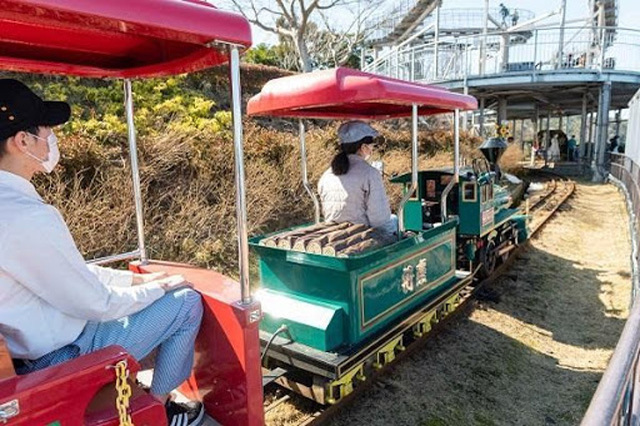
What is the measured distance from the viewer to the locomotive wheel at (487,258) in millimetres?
6316

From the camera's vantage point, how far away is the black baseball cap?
1.82 meters

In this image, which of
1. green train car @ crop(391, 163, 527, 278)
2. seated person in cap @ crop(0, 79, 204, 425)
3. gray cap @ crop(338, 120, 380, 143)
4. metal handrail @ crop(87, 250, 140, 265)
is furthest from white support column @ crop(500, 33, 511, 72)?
seated person in cap @ crop(0, 79, 204, 425)

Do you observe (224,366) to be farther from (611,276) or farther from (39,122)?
(611,276)

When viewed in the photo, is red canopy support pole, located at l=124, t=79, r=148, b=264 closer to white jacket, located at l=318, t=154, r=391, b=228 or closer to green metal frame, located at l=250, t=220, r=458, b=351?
green metal frame, located at l=250, t=220, r=458, b=351

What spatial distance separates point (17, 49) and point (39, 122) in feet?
3.06

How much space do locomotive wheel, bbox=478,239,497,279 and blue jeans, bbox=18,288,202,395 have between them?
4.85m

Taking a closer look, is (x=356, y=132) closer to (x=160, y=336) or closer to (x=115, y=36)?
(x=115, y=36)

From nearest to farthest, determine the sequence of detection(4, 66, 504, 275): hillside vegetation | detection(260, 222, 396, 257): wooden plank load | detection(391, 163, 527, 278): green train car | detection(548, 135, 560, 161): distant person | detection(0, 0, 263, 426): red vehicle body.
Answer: detection(0, 0, 263, 426): red vehicle body → detection(260, 222, 396, 257): wooden plank load → detection(4, 66, 504, 275): hillside vegetation → detection(391, 163, 527, 278): green train car → detection(548, 135, 560, 161): distant person

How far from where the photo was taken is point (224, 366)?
2.48m

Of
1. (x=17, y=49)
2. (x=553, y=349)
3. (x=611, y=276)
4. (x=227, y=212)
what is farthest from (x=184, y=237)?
(x=611, y=276)

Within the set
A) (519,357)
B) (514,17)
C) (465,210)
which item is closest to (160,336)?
(519,357)

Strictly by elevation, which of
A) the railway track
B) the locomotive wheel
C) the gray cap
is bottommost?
the railway track

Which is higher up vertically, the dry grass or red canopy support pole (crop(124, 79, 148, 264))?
red canopy support pole (crop(124, 79, 148, 264))

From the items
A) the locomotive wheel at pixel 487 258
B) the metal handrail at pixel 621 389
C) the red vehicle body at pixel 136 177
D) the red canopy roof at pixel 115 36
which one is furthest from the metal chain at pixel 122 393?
the locomotive wheel at pixel 487 258
